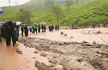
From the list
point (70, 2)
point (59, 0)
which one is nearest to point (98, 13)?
point (70, 2)

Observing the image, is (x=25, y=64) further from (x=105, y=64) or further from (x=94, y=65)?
(x=105, y=64)

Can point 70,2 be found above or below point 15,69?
above

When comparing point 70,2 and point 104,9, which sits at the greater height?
point 70,2

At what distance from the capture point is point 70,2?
55.9 m

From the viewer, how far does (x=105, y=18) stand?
3400 cm

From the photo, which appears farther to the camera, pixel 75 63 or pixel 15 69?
pixel 75 63

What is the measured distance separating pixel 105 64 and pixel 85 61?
2.34 ft

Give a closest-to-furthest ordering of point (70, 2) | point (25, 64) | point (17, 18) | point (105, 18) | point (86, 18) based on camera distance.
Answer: point (25, 64) → point (105, 18) → point (86, 18) → point (17, 18) → point (70, 2)

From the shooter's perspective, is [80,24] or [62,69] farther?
[80,24]

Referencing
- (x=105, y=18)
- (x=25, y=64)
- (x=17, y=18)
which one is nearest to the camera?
(x=25, y=64)

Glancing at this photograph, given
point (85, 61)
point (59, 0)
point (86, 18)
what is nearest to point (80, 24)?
point (86, 18)

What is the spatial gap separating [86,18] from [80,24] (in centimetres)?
403

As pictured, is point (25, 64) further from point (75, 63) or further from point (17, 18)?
point (17, 18)

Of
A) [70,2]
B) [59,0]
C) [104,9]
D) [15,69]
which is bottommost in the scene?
[15,69]
